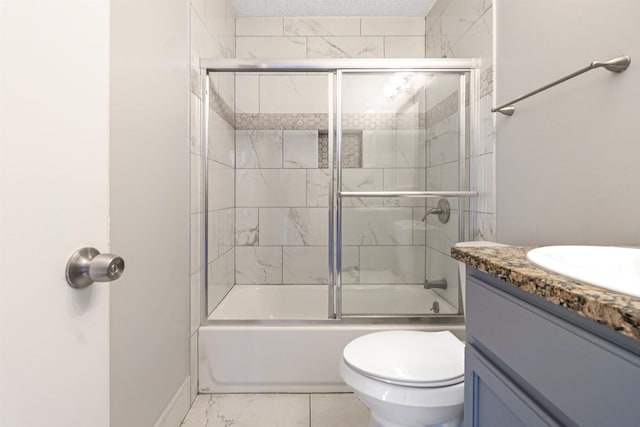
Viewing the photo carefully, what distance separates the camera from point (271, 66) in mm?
1794

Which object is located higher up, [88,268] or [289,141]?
[289,141]

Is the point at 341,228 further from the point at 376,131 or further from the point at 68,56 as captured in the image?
the point at 68,56

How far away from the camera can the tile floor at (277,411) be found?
1528mm

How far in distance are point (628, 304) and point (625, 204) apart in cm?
72

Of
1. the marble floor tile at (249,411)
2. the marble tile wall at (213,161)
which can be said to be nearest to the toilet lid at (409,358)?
the marble floor tile at (249,411)

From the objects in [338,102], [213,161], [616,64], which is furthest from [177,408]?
[616,64]

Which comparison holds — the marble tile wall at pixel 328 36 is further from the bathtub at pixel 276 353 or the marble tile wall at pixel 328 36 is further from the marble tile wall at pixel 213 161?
the bathtub at pixel 276 353

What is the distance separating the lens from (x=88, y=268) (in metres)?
0.47

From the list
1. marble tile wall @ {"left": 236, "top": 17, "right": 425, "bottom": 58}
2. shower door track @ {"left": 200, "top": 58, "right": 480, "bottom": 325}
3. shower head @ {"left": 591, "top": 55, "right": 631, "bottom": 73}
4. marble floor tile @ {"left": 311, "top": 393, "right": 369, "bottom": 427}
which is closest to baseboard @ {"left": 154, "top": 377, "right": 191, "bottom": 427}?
shower door track @ {"left": 200, "top": 58, "right": 480, "bottom": 325}

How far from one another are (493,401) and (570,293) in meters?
0.38

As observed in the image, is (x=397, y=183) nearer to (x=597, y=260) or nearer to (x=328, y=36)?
(x=597, y=260)

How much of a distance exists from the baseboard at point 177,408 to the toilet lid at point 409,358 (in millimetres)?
840

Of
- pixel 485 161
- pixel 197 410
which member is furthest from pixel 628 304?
pixel 197 410

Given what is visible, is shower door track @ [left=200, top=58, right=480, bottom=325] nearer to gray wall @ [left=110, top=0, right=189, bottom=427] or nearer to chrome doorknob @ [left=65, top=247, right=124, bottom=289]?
gray wall @ [left=110, top=0, right=189, bottom=427]
